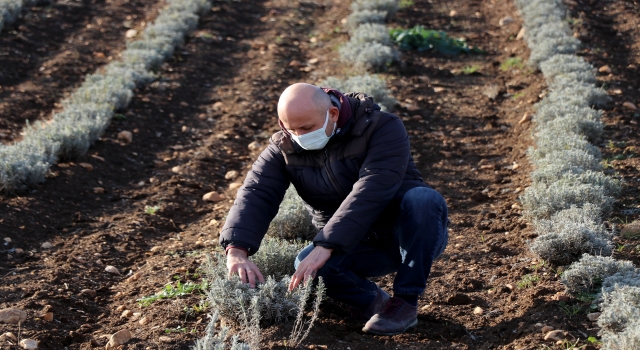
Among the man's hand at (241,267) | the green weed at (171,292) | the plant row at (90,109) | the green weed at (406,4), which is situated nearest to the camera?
the man's hand at (241,267)

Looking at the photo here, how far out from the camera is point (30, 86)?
31.2 feet

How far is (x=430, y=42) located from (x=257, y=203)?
24.8 feet

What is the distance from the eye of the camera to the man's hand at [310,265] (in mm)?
3664

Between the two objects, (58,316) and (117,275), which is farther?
(117,275)

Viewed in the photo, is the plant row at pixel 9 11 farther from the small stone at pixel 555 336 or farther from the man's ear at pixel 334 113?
the small stone at pixel 555 336

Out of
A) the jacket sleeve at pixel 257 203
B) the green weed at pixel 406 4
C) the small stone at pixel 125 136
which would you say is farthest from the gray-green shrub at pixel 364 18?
the jacket sleeve at pixel 257 203

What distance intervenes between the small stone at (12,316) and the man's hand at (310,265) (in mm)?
1651

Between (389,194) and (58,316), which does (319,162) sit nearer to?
Answer: (389,194)

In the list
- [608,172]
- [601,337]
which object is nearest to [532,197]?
[608,172]

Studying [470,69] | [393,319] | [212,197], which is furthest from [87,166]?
[470,69]

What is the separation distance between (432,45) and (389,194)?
745cm

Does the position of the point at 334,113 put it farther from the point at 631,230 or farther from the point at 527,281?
the point at 631,230

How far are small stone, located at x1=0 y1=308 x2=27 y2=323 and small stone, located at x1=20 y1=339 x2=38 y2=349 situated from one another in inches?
10.8

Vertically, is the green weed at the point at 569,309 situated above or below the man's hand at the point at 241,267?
below
